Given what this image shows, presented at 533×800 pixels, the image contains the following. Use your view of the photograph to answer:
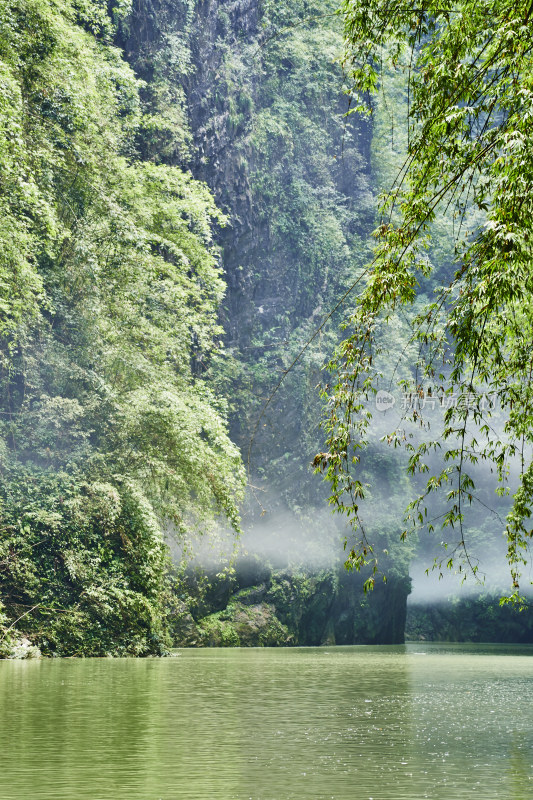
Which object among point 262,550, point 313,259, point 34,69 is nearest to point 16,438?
point 34,69

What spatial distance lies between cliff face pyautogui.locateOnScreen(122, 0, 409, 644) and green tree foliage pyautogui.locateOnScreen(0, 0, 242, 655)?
942cm

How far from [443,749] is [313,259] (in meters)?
30.4

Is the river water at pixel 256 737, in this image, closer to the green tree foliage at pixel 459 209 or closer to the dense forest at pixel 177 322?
the green tree foliage at pixel 459 209

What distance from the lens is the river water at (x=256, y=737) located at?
19.6 feet

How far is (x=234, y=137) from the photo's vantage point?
34.8 meters

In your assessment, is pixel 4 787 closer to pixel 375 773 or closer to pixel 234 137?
pixel 375 773

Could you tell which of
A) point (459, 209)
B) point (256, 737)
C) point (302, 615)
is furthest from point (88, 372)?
point (459, 209)

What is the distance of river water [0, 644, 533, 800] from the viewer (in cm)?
596

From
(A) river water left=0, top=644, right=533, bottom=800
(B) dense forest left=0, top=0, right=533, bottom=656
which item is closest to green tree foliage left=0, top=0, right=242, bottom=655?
(B) dense forest left=0, top=0, right=533, bottom=656

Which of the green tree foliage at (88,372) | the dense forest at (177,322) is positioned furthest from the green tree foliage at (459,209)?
the green tree foliage at (88,372)

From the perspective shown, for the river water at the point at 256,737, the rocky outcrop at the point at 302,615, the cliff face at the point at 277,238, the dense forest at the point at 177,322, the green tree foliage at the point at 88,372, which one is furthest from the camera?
the cliff face at the point at 277,238

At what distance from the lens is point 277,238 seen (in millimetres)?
36750

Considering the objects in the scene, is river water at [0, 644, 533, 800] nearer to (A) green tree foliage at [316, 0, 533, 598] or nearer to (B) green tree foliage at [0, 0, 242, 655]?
(A) green tree foliage at [316, 0, 533, 598]

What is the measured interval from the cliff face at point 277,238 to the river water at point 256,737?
17662 mm
